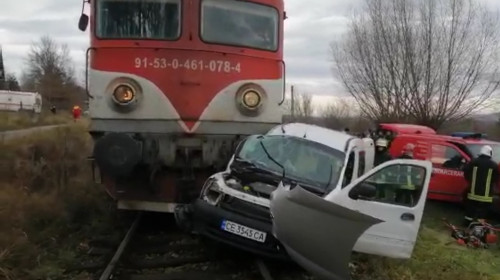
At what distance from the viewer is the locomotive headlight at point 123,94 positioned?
7.96 metres

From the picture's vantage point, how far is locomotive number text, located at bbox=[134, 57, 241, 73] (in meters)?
8.02

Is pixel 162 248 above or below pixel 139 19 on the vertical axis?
below

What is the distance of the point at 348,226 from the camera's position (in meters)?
5.41

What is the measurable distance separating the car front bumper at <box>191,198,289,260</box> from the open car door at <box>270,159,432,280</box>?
390mm

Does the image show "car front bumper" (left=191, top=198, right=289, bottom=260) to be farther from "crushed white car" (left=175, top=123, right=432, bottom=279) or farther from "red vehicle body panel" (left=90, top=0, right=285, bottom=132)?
"red vehicle body panel" (left=90, top=0, right=285, bottom=132)

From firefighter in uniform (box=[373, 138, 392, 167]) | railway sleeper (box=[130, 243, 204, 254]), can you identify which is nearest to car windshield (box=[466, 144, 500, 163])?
firefighter in uniform (box=[373, 138, 392, 167])

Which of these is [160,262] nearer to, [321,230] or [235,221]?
[235,221]

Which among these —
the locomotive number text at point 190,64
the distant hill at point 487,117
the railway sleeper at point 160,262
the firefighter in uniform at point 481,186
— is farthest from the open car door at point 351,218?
the distant hill at point 487,117

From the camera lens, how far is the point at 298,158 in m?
7.49

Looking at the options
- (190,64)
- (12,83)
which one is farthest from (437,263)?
(12,83)

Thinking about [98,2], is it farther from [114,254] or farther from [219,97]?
[114,254]

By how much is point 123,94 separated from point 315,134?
2.66 metres

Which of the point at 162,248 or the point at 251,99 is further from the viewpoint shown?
the point at 251,99

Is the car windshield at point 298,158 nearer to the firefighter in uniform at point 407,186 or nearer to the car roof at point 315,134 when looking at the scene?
the car roof at point 315,134
